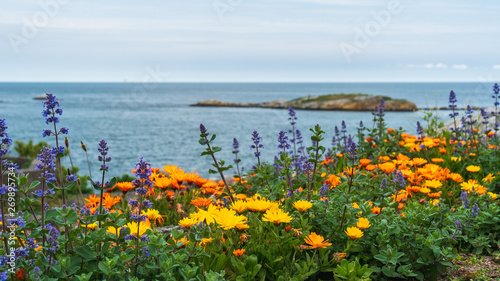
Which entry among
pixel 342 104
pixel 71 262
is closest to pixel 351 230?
pixel 71 262

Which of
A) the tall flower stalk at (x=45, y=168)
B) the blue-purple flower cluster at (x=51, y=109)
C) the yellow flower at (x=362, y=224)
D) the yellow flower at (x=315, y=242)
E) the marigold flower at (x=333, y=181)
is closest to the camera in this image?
the tall flower stalk at (x=45, y=168)

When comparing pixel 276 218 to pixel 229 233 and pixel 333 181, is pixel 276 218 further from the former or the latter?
pixel 333 181

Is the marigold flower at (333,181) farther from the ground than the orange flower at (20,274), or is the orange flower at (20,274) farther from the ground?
the marigold flower at (333,181)

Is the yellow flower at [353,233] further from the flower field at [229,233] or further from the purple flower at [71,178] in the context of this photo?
the purple flower at [71,178]

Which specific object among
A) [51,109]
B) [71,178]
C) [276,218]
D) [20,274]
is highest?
[51,109]

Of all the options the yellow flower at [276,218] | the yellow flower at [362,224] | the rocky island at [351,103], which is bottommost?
the rocky island at [351,103]

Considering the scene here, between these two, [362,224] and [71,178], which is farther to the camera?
[362,224]

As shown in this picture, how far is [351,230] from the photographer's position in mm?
2607

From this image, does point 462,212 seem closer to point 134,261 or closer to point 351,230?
point 351,230

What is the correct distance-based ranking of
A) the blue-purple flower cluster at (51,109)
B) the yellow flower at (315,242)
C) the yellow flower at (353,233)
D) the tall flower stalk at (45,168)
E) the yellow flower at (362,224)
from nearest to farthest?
the tall flower stalk at (45,168) → the blue-purple flower cluster at (51,109) → the yellow flower at (315,242) → the yellow flower at (353,233) → the yellow flower at (362,224)

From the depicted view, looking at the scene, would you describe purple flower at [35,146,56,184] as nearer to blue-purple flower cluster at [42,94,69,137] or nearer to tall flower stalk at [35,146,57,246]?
tall flower stalk at [35,146,57,246]

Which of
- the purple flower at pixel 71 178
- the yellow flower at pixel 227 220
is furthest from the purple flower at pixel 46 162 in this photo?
the yellow flower at pixel 227 220

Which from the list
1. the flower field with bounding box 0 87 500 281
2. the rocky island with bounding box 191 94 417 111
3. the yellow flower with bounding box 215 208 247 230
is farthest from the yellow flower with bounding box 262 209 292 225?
the rocky island with bounding box 191 94 417 111

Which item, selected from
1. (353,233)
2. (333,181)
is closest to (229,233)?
(353,233)
